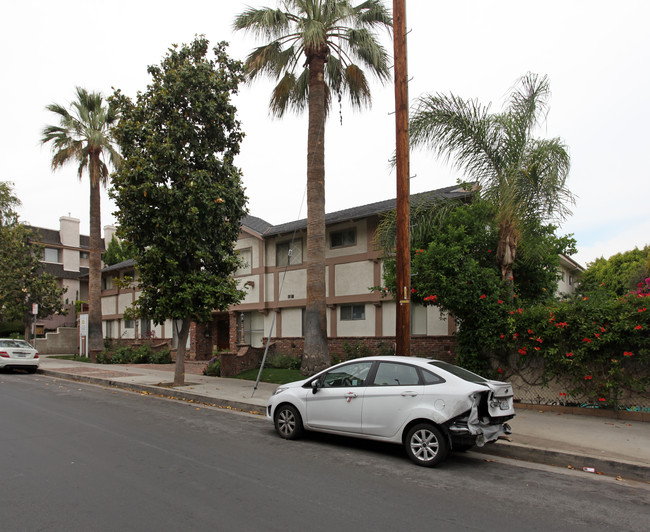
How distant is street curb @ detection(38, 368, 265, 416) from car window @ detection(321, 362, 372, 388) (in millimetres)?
3610

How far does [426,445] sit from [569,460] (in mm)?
2215

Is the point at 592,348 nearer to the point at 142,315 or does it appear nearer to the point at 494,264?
the point at 494,264

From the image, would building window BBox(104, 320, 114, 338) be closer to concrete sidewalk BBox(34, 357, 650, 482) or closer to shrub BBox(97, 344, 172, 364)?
shrub BBox(97, 344, 172, 364)

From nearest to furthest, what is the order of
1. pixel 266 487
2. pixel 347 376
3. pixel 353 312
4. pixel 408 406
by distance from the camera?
pixel 266 487
pixel 408 406
pixel 347 376
pixel 353 312

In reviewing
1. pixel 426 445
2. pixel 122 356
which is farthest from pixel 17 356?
pixel 426 445

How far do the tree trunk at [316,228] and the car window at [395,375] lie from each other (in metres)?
6.42

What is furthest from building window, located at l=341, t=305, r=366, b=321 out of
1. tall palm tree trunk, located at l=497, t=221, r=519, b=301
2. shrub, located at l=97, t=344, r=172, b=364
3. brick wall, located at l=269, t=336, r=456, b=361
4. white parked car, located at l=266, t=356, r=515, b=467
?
shrub, located at l=97, t=344, r=172, b=364

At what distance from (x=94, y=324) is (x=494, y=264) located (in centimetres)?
2248

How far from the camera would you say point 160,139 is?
46.1 ft

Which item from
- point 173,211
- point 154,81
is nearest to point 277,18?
point 154,81

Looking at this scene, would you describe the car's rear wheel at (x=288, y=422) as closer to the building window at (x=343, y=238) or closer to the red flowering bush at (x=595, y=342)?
the red flowering bush at (x=595, y=342)

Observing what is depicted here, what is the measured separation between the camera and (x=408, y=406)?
7.19 m

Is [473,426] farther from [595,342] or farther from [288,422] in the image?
[595,342]

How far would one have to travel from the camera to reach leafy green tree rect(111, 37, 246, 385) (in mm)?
13836
